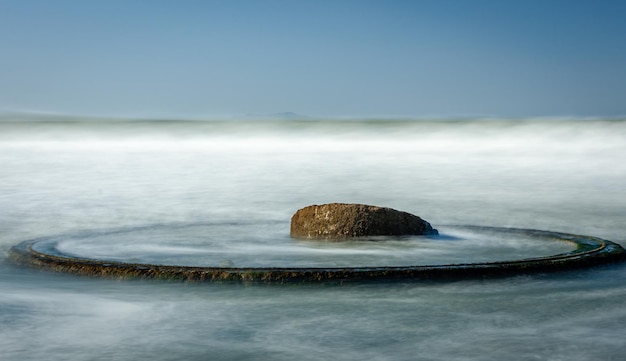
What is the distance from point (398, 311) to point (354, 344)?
85 centimetres

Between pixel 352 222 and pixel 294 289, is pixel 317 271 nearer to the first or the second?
pixel 294 289

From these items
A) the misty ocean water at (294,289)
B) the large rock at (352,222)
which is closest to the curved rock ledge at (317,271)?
the misty ocean water at (294,289)

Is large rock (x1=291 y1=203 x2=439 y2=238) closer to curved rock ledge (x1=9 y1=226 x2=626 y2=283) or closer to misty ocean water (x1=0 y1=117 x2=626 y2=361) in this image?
misty ocean water (x1=0 y1=117 x2=626 y2=361)

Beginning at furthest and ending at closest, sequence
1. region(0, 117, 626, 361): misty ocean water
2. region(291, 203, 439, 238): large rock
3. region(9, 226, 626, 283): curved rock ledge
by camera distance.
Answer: region(291, 203, 439, 238): large rock
region(9, 226, 626, 283): curved rock ledge
region(0, 117, 626, 361): misty ocean water

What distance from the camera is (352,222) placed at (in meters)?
8.70

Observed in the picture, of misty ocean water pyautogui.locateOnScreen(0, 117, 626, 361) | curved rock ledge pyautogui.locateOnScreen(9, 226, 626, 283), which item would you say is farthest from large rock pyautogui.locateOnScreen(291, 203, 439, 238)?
curved rock ledge pyautogui.locateOnScreen(9, 226, 626, 283)

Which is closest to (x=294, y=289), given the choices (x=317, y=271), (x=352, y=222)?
(x=317, y=271)

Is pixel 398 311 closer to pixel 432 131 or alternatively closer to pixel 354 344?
pixel 354 344

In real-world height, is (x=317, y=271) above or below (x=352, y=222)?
below

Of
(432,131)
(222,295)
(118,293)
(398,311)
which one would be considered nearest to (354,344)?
(398,311)

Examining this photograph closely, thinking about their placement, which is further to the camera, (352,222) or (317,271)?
(352,222)

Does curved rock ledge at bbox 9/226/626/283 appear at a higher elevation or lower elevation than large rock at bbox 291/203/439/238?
lower

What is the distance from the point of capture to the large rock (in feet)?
28.5

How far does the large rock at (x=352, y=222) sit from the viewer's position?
8688 mm
